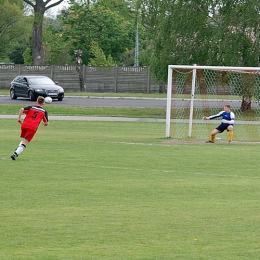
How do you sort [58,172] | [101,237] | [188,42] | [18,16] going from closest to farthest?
1. [101,237]
2. [58,172]
3. [188,42]
4. [18,16]

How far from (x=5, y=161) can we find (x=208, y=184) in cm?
521

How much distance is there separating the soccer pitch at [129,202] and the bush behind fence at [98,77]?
35333mm

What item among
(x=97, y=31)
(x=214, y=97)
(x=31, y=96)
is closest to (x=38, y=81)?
(x=31, y=96)

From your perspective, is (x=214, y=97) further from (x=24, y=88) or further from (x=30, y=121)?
(x=30, y=121)

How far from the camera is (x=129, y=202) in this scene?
12.1 m

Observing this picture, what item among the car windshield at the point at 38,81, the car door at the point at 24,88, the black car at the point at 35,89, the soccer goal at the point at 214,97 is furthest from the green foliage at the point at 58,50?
the soccer goal at the point at 214,97

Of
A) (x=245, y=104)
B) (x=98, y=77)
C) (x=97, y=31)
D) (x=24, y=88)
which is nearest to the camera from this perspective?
(x=245, y=104)

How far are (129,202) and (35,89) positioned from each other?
3298 centimetres

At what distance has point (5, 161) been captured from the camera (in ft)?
57.6

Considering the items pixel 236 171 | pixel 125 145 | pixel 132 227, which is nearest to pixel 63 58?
pixel 125 145

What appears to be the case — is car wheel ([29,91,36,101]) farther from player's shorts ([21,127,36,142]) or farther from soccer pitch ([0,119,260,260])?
player's shorts ([21,127,36,142])

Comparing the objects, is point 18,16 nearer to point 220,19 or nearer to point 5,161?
point 220,19

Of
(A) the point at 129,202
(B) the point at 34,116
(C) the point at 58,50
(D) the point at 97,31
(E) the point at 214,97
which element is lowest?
(E) the point at 214,97

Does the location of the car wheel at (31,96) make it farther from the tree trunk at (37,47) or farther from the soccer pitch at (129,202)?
the soccer pitch at (129,202)
